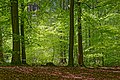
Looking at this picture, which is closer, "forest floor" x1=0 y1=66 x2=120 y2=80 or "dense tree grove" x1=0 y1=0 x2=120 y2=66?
"forest floor" x1=0 y1=66 x2=120 y2=80

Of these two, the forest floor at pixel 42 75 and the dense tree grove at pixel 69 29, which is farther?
the dense tree grove at pixel 69 29

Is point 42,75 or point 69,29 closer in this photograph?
point 42,75

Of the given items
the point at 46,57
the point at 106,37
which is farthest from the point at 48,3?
the point at 46,57

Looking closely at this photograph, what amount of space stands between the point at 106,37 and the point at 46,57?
8555 millimetres

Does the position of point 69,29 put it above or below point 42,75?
above

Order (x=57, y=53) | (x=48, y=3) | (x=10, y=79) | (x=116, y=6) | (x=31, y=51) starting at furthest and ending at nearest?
1. (x=57, y=53)
2. (x=31, y=51)
3. (x=48, y=3)
4. (x=116, y=6)
5. (x=10, y=79)

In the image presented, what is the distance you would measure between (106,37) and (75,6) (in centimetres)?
626

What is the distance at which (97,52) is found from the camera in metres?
25.4

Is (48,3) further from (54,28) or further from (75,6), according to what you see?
(54,28)

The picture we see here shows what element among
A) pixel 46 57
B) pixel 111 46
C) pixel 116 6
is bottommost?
pixel 46 57

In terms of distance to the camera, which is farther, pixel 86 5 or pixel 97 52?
pixel 97 52

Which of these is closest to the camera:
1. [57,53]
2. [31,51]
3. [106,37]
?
[106,37]

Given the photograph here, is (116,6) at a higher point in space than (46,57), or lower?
higher

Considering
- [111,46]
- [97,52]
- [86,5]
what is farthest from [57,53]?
[86,5]
